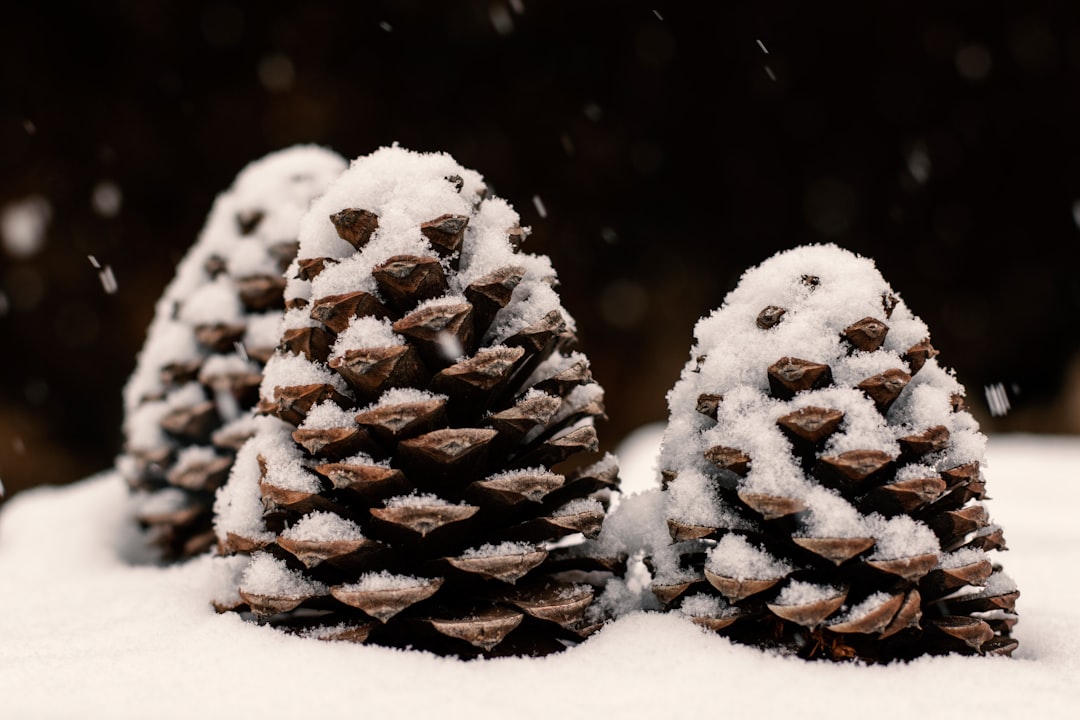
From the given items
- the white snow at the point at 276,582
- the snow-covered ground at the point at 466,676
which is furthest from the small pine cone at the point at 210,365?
the white snow at the point at 276,582

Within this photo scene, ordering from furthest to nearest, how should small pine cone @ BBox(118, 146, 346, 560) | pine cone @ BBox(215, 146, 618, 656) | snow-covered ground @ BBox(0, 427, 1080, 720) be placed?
1. small pine cone @ BBox(118, 146, 346, 560)
2. pine cone @ BBox(215, 146, 618, 656)
3. snow-covered ground @ BBox(0, 427, 1080, 720)

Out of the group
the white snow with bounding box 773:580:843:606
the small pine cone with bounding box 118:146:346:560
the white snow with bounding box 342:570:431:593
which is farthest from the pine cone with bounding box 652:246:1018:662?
the small pine cone with bounding box 118:146:346:560

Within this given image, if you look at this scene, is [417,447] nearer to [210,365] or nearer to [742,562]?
[742,562]

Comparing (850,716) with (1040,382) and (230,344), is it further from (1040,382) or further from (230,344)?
(1040,382)

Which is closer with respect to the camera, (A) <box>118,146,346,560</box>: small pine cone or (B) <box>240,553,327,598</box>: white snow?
(B) <box>240,553,327,598</box>: white snow

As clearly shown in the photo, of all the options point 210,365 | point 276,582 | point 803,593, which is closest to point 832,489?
point 803,593

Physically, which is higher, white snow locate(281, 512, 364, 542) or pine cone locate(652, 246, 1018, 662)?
pine cone locate(652, 246, 1018, 662)

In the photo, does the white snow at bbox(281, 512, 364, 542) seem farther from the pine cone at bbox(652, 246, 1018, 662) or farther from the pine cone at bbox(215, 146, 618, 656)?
the pine cone at bbox(652, 246, 1018, 662)

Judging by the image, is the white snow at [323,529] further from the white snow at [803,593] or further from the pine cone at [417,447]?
the white snow at [803,593]
